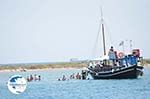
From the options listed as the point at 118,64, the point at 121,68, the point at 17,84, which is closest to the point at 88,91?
the point at 121,68

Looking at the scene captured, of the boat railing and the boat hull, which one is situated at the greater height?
the boat railing

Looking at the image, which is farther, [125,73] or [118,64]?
[118,64]

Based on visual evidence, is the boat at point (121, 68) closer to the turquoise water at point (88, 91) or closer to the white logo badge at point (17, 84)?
the turquoise water at point (88, 91)

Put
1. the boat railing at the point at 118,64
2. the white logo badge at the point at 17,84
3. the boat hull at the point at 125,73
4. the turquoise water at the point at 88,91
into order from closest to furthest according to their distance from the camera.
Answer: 1. the white logo badge at the point at 17,84
2. the turquoise water at the point at 88,91
3. the boat hull at the point at 125,73
4. the boat railing at the point at 118,64

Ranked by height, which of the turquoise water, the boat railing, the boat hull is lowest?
the turquoise water

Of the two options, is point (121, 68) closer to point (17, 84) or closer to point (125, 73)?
point (125, 73)

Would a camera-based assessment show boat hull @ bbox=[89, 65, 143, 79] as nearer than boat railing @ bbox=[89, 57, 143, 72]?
Yes

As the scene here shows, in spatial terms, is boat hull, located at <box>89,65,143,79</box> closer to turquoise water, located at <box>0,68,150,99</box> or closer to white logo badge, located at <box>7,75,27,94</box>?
turquoise water, located at <box>0,68,150,99</box>

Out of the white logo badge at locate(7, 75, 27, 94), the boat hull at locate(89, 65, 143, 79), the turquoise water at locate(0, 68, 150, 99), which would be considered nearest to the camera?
the white logo badge at locate(7, 75, 27, 94)

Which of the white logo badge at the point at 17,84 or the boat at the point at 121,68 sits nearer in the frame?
the white logo badge at the point at 17,84

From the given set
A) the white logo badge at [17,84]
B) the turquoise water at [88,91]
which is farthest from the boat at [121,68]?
the white logo badge at [17,84]

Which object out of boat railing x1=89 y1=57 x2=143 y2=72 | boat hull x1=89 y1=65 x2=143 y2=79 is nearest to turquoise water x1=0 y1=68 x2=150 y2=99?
boat hull x1=89 y1=65 x2=143 y2=79

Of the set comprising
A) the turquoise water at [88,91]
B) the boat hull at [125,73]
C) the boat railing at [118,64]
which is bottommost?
the turquoise water at [88,91]

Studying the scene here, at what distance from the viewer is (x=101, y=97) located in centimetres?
4819
